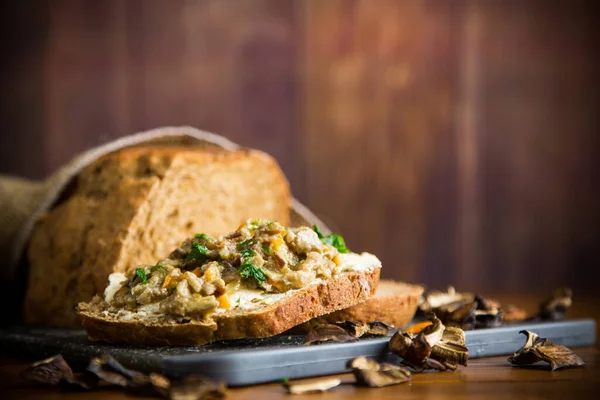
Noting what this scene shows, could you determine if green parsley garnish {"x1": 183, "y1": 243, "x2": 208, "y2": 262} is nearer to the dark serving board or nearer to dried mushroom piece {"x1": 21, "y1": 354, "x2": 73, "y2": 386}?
the dark serving board

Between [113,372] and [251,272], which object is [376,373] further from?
[113,372]

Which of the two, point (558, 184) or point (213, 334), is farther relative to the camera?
point (558, 184)

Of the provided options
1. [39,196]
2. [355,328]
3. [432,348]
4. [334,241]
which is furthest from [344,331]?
[39,196]

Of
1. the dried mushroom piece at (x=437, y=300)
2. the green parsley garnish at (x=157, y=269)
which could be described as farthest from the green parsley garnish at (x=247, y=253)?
the dried mushroom piece at (x=437, y=300)

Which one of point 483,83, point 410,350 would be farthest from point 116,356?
point 483,83

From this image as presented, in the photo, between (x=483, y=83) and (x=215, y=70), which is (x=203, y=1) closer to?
(x=215, y=70)

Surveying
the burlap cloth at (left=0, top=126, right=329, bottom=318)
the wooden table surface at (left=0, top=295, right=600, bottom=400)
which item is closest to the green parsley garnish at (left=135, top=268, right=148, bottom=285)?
the wooden table surface at (left=0, top=295, right=600, bottom=400)
